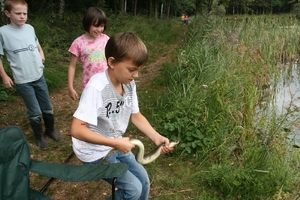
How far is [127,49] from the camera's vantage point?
1.58 m

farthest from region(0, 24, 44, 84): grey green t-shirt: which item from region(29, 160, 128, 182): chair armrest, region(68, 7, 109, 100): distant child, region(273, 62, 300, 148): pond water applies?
region(273, 62, 300, 148): pond water

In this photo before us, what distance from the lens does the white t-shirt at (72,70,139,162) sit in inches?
62.5

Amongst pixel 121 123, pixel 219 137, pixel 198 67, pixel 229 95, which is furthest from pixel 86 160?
pixel 198 67

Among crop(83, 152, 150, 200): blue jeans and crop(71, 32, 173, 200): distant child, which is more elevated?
crop(71, 32, 173, 200): distant child

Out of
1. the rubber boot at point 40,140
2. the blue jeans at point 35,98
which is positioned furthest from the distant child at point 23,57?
the rubber boot at point 40,140

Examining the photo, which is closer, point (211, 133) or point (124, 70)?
point (124, 70)

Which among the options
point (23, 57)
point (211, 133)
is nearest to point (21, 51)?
point (23, 57)

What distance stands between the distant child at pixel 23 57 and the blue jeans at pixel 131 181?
1.54 meters

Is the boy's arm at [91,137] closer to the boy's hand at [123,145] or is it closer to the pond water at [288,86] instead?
the boy's hand at [123,145]

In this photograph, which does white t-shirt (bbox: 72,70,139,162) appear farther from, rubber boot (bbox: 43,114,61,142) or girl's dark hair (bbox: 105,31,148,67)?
rubber boot (bbox: 43,114,61,142)

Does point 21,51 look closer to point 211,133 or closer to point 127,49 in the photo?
point 127,49

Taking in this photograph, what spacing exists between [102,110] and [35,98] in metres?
1.66

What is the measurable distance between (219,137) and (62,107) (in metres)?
2.46

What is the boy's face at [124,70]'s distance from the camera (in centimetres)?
161
